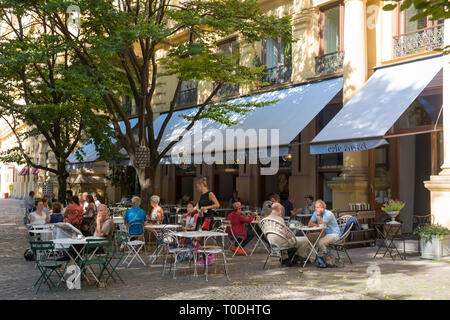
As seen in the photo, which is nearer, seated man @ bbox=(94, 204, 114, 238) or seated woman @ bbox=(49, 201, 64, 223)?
seated man @ bbox=(94, 204, 114, 238)

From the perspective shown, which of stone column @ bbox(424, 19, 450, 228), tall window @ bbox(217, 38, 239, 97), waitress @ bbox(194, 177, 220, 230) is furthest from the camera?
tall window @ bbox(217, 38, 239, 97)

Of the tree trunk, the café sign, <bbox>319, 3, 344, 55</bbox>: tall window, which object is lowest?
the tree trunk

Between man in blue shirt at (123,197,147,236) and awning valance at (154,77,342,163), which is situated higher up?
awning valance at (154,77,342,163)

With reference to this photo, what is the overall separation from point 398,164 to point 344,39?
3.88 meters

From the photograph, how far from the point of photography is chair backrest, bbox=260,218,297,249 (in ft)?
29.9

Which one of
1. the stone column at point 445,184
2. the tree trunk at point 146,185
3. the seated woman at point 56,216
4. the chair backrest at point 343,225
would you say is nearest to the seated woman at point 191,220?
the tree trunk at point 146,185

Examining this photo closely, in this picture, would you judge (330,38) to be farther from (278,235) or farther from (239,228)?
(278,235)

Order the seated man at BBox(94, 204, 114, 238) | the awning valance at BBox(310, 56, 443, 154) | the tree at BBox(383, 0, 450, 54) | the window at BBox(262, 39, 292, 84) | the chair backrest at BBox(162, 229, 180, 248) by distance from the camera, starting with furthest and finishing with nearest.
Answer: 1. the window at BBox(262, 39, 292, 84)
2. the awning valance at BBox(310, 56, 443, 154)
3. the chair backrest at BBox(162, 229, 180, 248)
4. the seated man at BBox(94, 204, 114, 238)
5. the tree at BBox(383, 0, 450, 54)

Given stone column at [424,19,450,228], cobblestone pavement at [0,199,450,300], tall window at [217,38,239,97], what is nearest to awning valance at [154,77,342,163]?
tall window at [217,38,239,97]

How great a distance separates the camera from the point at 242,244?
38.0 ft

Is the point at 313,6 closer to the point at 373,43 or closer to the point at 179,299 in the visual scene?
the point at 373,43

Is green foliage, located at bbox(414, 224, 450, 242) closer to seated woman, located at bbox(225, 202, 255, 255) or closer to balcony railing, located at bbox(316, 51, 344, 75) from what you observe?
seated woman, located at bbox(225, 202, 255, 255)

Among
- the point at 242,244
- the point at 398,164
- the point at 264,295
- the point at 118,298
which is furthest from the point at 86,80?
the point at 398,164

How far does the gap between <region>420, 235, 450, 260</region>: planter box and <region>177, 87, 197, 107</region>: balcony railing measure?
12.9 metres
